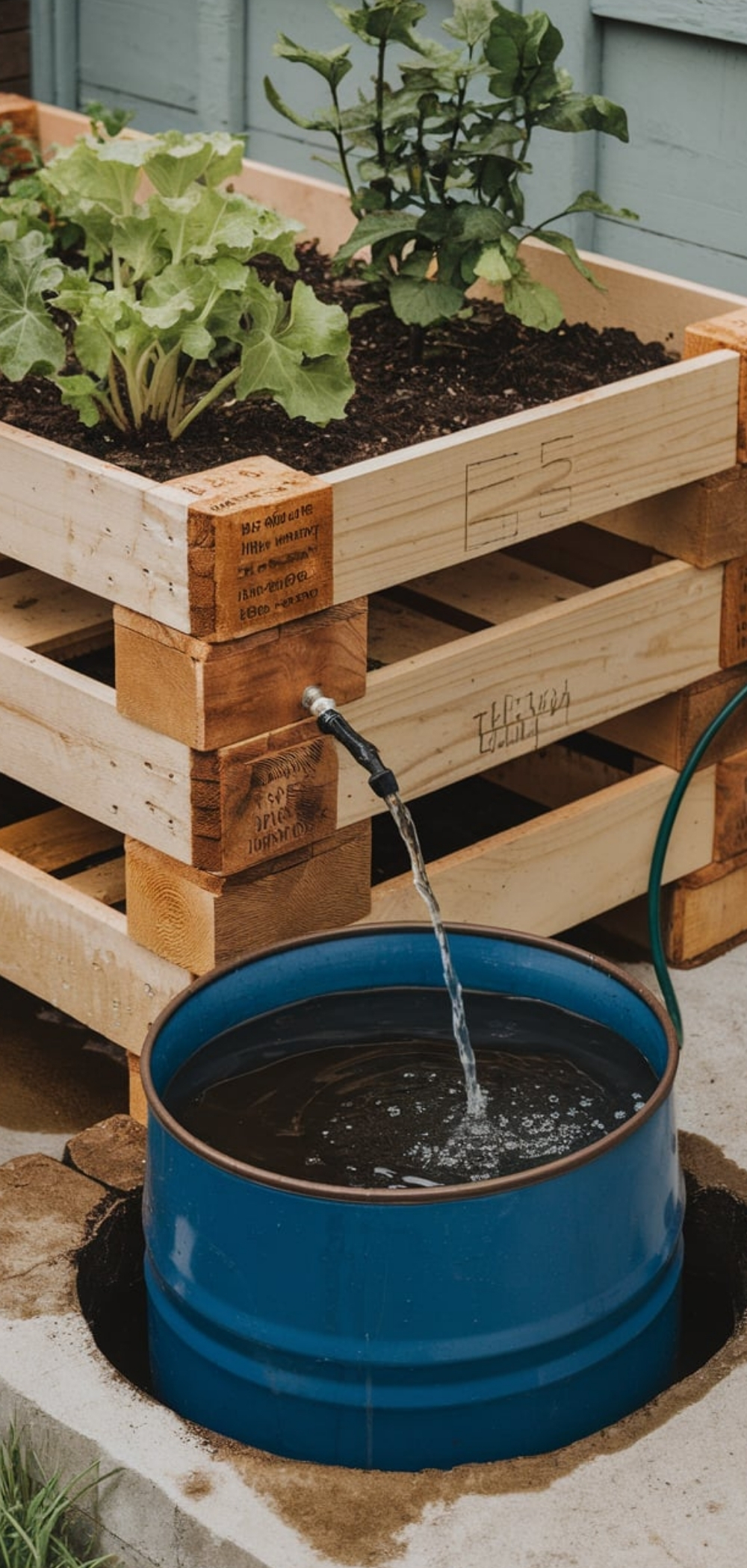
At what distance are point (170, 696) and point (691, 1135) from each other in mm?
885

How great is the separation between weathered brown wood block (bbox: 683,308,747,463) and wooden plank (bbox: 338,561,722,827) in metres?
0.21

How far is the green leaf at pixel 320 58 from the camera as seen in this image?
3055 millimetres

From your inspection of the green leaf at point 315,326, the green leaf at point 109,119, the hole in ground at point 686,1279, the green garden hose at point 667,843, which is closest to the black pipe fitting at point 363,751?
the green leaf at point 315,326

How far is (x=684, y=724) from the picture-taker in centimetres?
314

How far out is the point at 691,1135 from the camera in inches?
107

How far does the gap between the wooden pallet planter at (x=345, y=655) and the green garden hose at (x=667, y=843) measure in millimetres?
32

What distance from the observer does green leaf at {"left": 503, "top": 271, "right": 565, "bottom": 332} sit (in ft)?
9.98

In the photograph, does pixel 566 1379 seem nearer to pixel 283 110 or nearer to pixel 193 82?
pixel 283 110

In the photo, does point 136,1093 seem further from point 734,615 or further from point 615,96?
point 615,96

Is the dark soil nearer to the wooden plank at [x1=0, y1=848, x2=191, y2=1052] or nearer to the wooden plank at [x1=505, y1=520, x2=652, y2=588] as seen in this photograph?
the wooden plank at [x1=505, y1=520, x2=652, y2=588]

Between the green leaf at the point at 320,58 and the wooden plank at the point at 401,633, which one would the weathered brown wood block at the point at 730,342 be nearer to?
the wooden plank at the point at 401,633

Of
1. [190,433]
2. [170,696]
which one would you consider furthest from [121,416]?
[170,696]

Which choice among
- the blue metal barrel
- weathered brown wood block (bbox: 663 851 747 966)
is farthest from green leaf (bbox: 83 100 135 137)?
the blue metal barrel

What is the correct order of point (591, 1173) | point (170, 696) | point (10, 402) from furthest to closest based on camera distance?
point (10, 402)
point (170, 696)
point (591, 1173)
